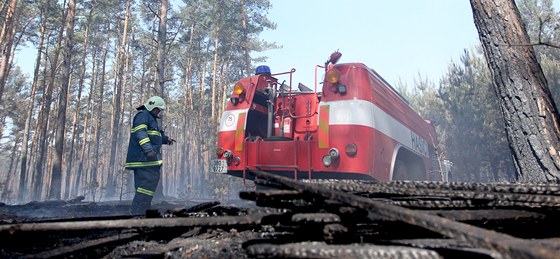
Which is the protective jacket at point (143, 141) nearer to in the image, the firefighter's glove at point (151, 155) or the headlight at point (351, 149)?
the firefighter's glove at point (151, 155)

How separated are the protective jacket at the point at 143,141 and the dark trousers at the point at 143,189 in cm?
12

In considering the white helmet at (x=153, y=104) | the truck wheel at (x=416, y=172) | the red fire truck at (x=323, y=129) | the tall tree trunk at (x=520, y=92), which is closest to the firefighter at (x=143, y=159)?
the white helmet at (x=153, y=104)

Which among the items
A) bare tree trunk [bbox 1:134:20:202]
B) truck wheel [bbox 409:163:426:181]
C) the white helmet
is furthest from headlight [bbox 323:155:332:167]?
bare tree trunk [bbox 1:134:20:202]

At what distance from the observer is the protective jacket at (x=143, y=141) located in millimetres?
5143

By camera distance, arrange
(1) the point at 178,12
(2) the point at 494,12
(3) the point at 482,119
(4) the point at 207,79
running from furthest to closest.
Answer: (4) the point at 207,79, (1) the point at 178,12, (3) the point at 482,119, (2) the point at 494,12

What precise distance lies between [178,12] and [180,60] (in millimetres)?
5412

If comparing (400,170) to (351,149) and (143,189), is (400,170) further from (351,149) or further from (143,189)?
(143,189)

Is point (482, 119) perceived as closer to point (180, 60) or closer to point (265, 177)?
point (265, 177)

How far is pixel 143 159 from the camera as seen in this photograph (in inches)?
208

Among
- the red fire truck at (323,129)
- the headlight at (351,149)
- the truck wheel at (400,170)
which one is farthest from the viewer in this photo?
the truck wheel at (400,170)

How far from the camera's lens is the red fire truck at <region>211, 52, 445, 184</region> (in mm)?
4793

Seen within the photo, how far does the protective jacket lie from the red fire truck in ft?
3.53

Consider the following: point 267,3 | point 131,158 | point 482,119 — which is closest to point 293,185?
point 131,158

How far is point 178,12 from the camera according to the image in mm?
31375
